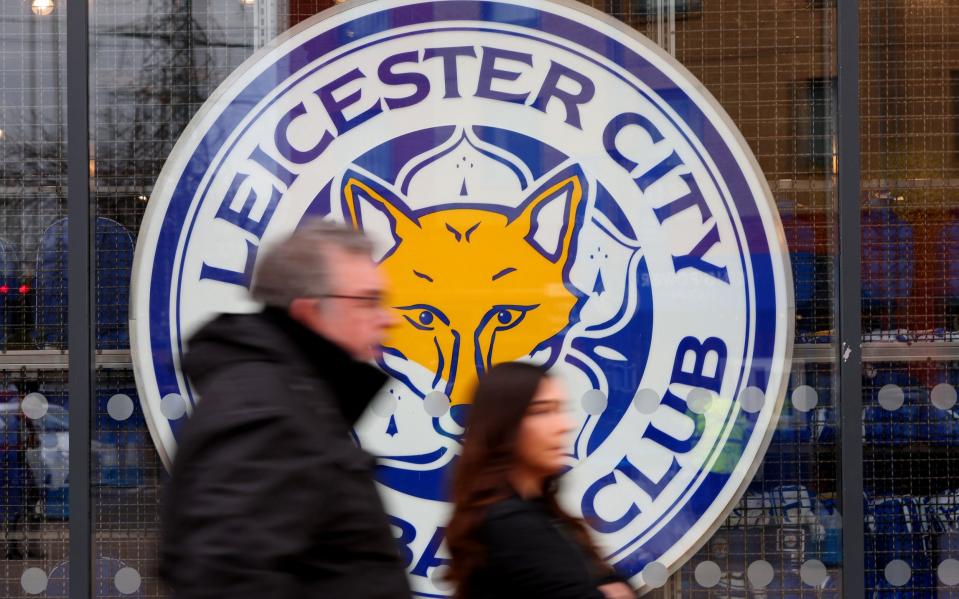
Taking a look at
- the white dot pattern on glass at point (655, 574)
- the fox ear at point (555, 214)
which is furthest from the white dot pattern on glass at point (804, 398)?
the fox ear at point (555, 214)

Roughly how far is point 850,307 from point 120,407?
3032 millimetres

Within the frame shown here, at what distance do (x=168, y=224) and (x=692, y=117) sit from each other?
87.1 inches

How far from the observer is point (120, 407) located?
4684 mm

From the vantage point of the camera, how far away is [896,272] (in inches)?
186

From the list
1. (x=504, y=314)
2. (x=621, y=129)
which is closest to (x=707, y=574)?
(x=504, y=314)

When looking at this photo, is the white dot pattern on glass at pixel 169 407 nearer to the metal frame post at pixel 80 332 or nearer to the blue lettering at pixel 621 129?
the metal frame post at pixel 80 332

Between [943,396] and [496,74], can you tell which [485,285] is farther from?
[943,396]

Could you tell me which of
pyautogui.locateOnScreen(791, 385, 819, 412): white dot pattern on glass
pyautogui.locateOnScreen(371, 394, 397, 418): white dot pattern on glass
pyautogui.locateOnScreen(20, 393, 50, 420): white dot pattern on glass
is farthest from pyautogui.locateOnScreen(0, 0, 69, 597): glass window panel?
pyautogui.locateOnScreen(791, 385, 819, 412): white dot pattern on glass

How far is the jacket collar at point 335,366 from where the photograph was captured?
88.2 inches

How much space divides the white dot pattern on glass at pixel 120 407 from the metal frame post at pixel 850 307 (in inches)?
115

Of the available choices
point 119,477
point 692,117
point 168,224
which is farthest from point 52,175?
point 692,117

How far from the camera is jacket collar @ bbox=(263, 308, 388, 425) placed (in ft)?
7.35

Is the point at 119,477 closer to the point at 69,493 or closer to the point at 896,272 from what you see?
the point at 69,493

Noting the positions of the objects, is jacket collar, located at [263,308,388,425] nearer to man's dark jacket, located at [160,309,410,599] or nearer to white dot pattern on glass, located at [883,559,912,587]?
man's dark jacket, located at [160,309,410,599]
